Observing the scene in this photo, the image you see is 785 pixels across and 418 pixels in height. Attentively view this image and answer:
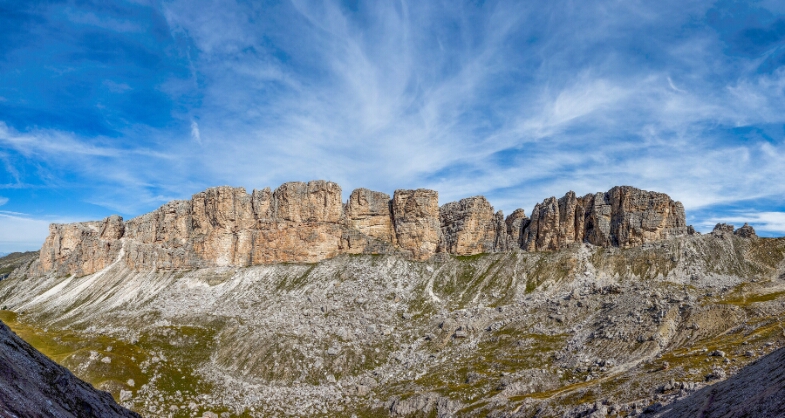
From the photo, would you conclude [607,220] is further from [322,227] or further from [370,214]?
[322,227]

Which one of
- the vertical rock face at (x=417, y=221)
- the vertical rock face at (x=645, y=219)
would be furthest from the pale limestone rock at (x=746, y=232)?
the vertical rock face at (x=417, y=221)

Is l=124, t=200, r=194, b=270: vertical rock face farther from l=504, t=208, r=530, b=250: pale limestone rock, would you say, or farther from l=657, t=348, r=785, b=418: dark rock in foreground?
l=657, t=348, r=785, b=418: dark rock in foreground

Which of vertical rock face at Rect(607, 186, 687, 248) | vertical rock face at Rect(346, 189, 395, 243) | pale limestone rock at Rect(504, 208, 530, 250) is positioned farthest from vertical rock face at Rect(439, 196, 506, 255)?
vertical rock face at Rect(607, 186, 687, 248)

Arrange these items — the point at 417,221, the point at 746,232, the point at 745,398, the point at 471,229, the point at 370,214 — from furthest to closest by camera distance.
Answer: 1. the point at 370,214
2. the point at 417,221
3. the point at 471,229
4. the point at 746,232
5. the point at 745,398

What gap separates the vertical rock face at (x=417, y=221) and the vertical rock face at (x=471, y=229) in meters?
5.59

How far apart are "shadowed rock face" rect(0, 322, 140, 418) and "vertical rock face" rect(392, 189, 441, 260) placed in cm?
13802

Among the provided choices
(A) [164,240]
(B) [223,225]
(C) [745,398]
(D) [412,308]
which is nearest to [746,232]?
(D) [412,308]

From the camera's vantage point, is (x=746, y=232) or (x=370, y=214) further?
(x=370, y=214)

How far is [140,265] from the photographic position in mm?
177375

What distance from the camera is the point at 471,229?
16800 centimetres

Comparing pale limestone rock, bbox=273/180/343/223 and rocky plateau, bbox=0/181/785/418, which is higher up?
pale limestone rock, bbox=273/180/343/223

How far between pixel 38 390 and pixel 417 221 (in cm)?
14984

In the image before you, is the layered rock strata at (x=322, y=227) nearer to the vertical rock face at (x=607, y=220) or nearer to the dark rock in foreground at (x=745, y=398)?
the vertical rock face at (x=607, y=220)

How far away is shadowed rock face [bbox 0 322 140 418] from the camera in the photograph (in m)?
19.9
